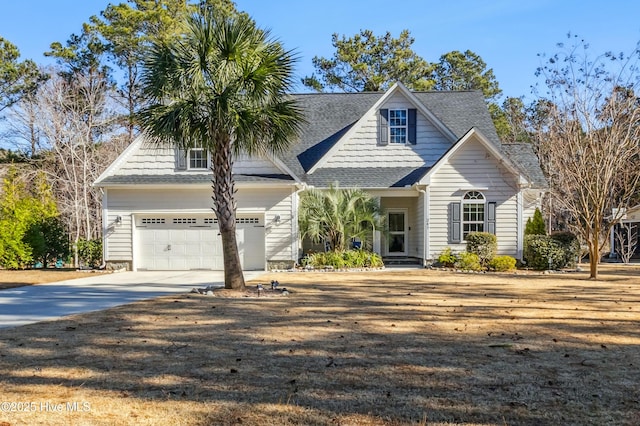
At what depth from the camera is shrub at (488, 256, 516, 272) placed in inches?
720

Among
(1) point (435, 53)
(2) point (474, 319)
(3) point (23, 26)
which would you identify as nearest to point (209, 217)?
(2) point (474, 319)

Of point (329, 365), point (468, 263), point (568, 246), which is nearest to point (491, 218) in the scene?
point (468, 263)

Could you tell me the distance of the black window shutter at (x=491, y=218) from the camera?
1923 centimetres

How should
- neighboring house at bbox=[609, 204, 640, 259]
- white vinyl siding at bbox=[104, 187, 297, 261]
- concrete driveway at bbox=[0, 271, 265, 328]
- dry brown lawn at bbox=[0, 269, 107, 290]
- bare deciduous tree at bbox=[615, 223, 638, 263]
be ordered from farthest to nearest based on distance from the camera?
neighboring house at bbox=[609, 204, 640, 259], bare deciduous tree at bbox=[615, 223, 638, 263], white vinyl siding at bbox=[104, 187, 297, 261], dry brown lawn at bbox=[0, 269, 107, 290], concrete driveway at bbox=[0, 271, 265, 328]

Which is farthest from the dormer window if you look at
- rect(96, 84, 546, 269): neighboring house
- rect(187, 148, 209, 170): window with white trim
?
rect(187, 148, 209, 170): window with white trim

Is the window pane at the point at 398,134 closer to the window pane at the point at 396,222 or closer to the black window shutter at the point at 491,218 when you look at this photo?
the window pane at the point at 396,222

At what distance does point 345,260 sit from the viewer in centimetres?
1866

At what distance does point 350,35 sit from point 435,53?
7548 mm

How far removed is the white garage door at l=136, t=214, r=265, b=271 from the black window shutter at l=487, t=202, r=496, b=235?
8.40 m

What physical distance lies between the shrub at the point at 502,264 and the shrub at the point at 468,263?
45 centimetres

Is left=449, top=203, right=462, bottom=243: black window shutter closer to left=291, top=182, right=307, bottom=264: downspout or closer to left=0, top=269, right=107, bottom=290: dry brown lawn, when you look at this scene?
left=291, top=182, right=307, bottom=264: downspout

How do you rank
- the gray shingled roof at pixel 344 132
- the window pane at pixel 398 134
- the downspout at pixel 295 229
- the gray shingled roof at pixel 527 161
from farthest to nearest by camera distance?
1. the window pane at pixel 398 134
2. the gray shingled roof at pixel 527 161
3. the gray shingled roof at pixel 344 132
4. the downspout at pixel 295 229

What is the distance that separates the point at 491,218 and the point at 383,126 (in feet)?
18.5

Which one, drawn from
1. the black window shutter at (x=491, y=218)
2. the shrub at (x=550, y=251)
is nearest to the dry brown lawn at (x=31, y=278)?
the black window shutter at (x=491, y=218)
